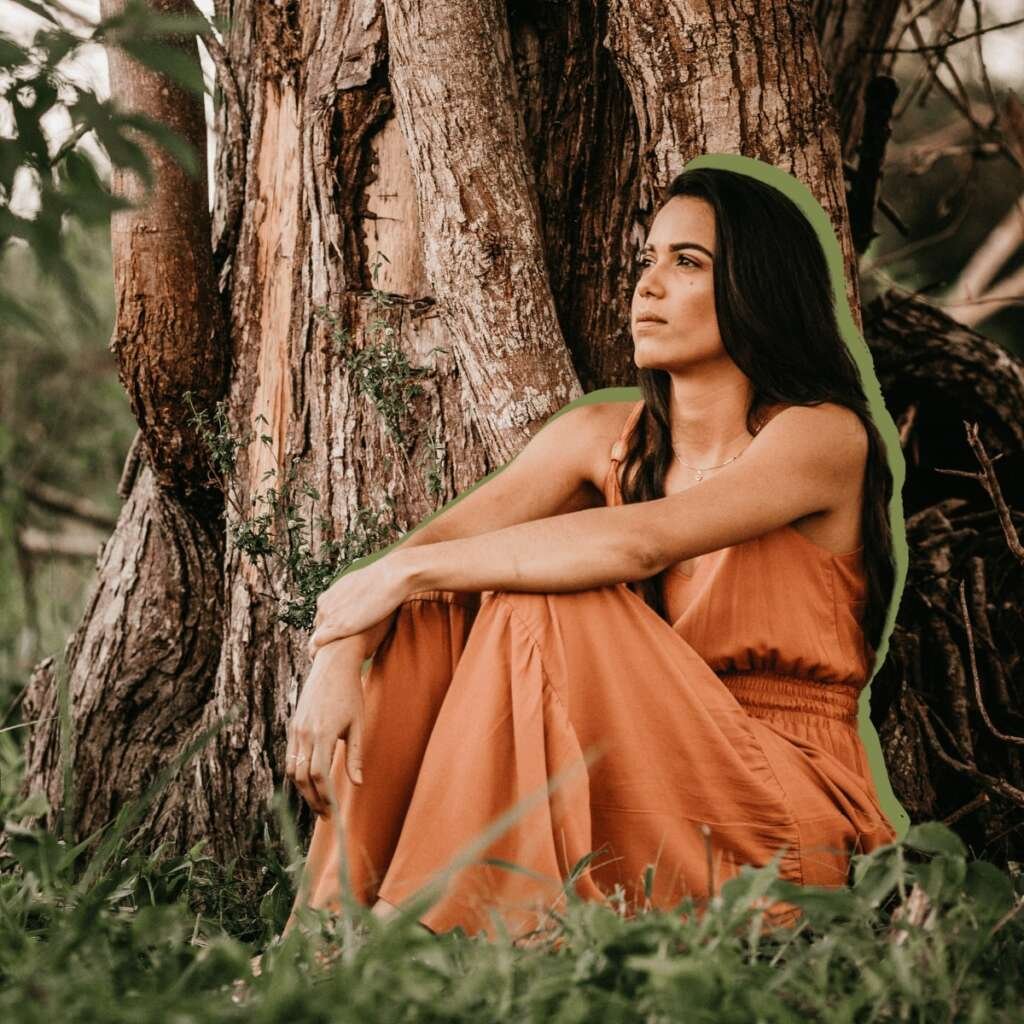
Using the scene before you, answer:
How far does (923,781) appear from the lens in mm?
2971

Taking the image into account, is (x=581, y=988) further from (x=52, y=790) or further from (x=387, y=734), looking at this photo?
(x=52, y=790)

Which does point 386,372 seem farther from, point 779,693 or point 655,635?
point 779,693

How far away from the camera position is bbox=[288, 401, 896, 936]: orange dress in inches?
79.0

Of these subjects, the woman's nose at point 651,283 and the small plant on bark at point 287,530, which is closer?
the woman's nose at point 651,283

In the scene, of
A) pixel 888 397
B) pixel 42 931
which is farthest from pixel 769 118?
pixel 42 931

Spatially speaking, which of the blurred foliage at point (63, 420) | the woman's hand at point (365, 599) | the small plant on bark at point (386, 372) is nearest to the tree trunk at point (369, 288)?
the small plant on bark at point (386, 372)

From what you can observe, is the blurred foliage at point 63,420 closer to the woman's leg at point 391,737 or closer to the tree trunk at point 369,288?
the tree trunk at point 369,288

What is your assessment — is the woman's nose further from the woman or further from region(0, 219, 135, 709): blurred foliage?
region(0, 219, 135, 709): blurred foliage

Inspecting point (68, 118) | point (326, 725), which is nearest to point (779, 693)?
point (326, 725)

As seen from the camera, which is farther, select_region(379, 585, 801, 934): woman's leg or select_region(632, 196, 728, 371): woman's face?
select_region(632, 196, 728, 371): woman's face

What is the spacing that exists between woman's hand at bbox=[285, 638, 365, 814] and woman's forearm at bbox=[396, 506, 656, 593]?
0.62 ft

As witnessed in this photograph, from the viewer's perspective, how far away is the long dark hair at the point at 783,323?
7.88 ft

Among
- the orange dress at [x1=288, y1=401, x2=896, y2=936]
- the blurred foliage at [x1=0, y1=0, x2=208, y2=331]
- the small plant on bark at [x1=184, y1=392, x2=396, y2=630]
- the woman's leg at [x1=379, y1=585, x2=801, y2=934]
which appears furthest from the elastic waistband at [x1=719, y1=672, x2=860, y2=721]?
the blurred foliage at [x1=0, y1=0, x2=208, y2=331]

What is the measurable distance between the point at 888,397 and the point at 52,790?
2.52 metres
